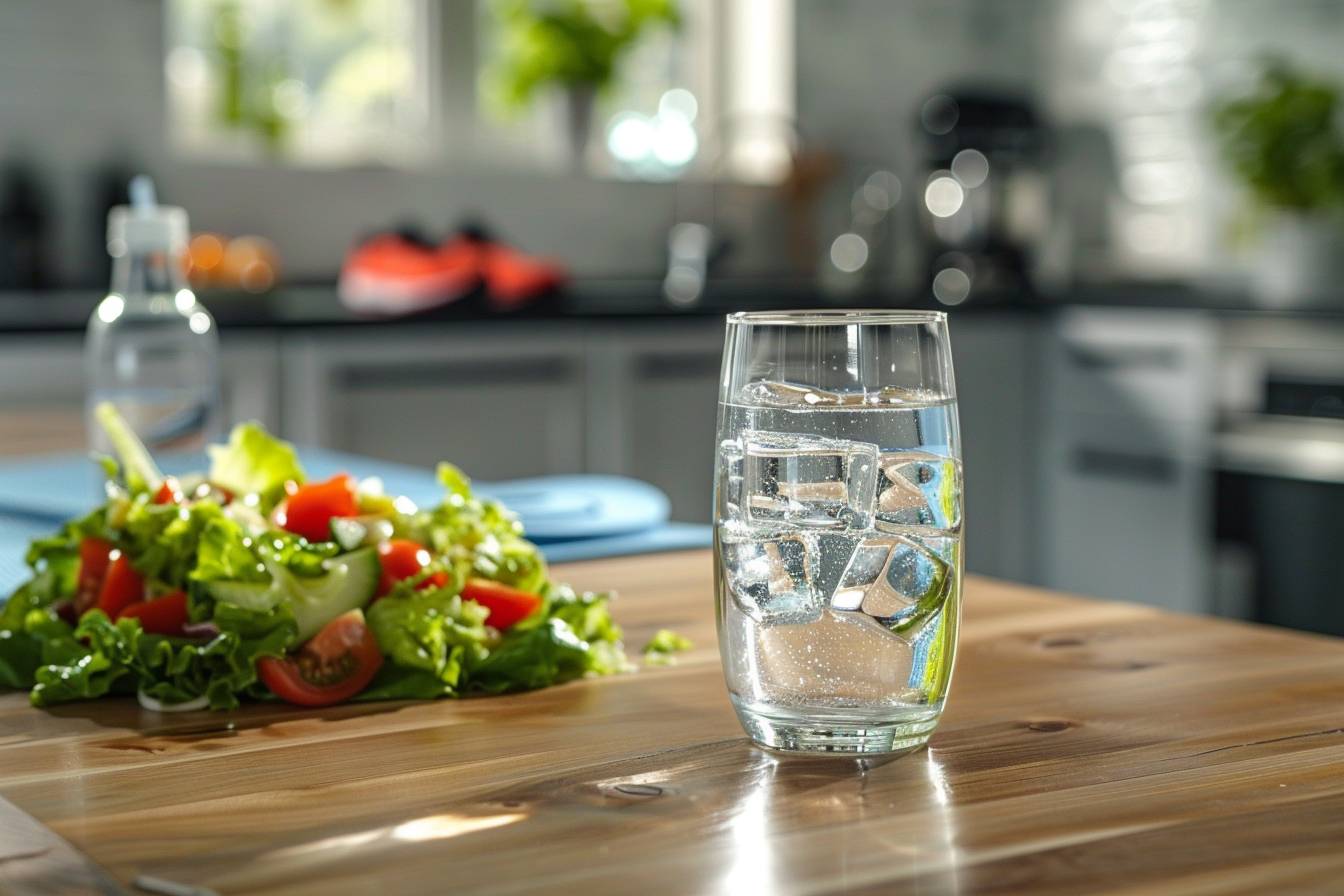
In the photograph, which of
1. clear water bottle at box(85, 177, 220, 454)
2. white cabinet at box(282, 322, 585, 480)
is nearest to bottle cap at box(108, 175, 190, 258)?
clear water bottle at box(85, 177, 220, 454)

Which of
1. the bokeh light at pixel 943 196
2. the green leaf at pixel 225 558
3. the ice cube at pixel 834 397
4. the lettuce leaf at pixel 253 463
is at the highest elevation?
the bokeh light at pixel 943 196

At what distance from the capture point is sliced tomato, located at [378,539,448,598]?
82 cm

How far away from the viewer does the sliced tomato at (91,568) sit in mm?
880

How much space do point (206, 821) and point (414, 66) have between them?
3900mm

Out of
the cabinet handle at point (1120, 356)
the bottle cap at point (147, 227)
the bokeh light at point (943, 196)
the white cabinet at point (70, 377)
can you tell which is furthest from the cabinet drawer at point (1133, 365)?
the bottle cap at point (147, 227)

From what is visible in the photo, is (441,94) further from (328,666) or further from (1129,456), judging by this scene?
(328,666)

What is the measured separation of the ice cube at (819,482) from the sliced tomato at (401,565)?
0.70 feet

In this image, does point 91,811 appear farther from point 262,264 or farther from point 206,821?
point 262,264

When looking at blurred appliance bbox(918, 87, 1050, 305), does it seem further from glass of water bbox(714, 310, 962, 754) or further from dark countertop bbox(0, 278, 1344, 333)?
glass of water bbox(714, 310, 962, 754)

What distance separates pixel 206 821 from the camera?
0.61 m

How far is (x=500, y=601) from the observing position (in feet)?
2.80

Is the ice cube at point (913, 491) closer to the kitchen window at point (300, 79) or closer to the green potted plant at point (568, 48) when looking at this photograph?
the kitchen window at point (300, 79)

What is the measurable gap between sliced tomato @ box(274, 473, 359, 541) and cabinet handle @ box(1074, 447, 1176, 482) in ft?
10.6

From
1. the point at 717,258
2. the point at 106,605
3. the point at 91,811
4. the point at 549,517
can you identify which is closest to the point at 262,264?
the point at 717,258
